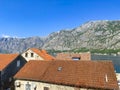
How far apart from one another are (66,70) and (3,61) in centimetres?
2304

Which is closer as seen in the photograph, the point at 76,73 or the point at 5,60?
the point at 76,73

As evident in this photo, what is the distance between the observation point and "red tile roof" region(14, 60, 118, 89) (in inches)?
1145

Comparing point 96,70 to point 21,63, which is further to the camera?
point 21,63

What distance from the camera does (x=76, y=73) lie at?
106 ft

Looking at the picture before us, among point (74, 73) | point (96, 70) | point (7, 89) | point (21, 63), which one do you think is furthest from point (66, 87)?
point (21, 63)

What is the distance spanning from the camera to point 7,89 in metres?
49.8

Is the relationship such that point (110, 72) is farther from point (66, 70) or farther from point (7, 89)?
point (7, 89)

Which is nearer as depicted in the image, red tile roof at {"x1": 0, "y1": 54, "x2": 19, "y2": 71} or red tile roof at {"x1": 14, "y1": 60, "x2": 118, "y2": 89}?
red tile roof at {"x1": 14, "y1": 60, "x2": 118, "y2": 89}

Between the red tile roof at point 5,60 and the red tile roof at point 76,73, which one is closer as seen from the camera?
the red tile roof at point 76,73

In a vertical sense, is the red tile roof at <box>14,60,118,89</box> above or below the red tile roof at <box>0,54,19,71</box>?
below

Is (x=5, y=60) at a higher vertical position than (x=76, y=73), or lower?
higher

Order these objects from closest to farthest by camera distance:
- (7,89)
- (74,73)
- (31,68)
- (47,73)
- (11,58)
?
(74,73), (47,73), (31,68), (7,89), (11,58)

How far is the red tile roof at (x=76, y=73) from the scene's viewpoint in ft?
95.4

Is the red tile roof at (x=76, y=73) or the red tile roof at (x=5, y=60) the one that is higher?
the red tile roof at (x=5, y=60)
